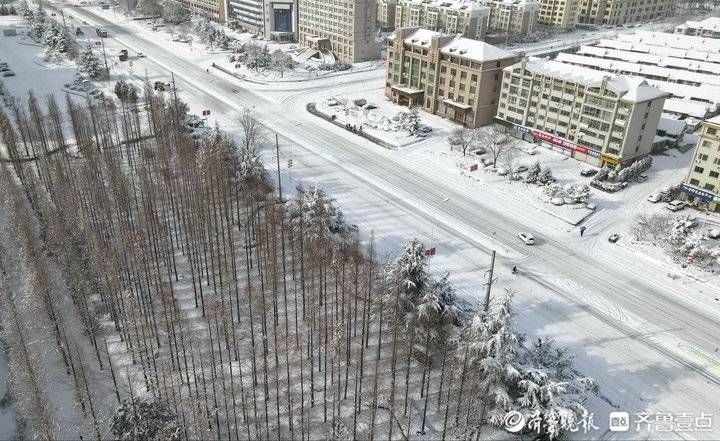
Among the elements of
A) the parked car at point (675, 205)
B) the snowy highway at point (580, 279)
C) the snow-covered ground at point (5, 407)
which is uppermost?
the parked car at point (675, 205)

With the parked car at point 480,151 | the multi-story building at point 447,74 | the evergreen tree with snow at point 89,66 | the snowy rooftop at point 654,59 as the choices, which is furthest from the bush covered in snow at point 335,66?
the snowy rooftop at point 654,59

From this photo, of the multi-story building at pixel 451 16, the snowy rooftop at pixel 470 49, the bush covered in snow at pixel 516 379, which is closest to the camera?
the bush covered in snow at pixel 516 379

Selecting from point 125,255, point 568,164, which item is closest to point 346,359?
point 125,255

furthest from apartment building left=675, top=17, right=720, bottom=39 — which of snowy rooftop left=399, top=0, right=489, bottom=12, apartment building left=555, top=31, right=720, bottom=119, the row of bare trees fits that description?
the row of bare trees

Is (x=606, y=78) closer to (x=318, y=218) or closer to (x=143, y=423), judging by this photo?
(x=318, y=218)

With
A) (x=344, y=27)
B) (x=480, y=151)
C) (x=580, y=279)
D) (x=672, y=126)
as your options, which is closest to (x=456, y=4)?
(x=344, y=27)

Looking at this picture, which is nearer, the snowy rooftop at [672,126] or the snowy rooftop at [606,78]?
the snowy rooftop at [606,78]

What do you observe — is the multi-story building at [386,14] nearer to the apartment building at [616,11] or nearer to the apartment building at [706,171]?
the apartment building at [616,11]
